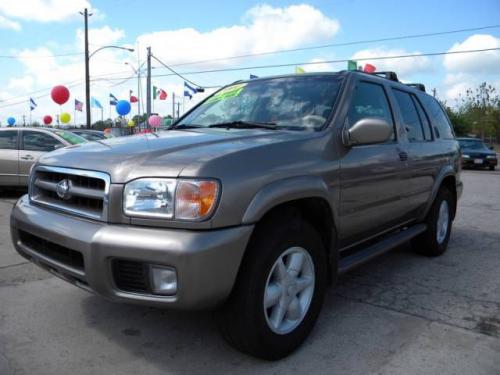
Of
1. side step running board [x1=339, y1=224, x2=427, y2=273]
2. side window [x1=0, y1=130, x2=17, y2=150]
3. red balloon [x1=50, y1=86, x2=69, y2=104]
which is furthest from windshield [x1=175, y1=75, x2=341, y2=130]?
red balloon [x1=50, y1=86, x2=69, y2=104]

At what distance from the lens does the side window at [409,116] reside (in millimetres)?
4590

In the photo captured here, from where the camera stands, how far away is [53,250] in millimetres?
2885

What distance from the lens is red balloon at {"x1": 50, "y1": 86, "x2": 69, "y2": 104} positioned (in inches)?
883

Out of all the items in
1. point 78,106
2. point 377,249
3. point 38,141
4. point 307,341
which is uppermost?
point 78,106

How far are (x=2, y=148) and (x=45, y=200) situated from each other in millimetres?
7408

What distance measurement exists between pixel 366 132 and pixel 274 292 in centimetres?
128

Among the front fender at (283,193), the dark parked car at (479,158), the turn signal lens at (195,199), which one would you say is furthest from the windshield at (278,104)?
the dark parked car at (479,158)

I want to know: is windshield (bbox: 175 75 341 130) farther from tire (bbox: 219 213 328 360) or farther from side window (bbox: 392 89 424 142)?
side window (bbox: 392 89 424 142)

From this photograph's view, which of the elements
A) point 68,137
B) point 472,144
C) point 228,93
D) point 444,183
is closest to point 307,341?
point 228,93

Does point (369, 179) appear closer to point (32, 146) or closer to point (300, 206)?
point (300, 206)

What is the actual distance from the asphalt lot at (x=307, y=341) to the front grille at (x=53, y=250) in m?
0.59

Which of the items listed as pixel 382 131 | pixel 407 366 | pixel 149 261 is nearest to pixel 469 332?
pixel 407 366

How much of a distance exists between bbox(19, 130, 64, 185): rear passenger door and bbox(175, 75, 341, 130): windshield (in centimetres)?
618

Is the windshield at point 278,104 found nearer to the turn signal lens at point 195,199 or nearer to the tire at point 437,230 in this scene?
the turn signal lens at point 195,199
